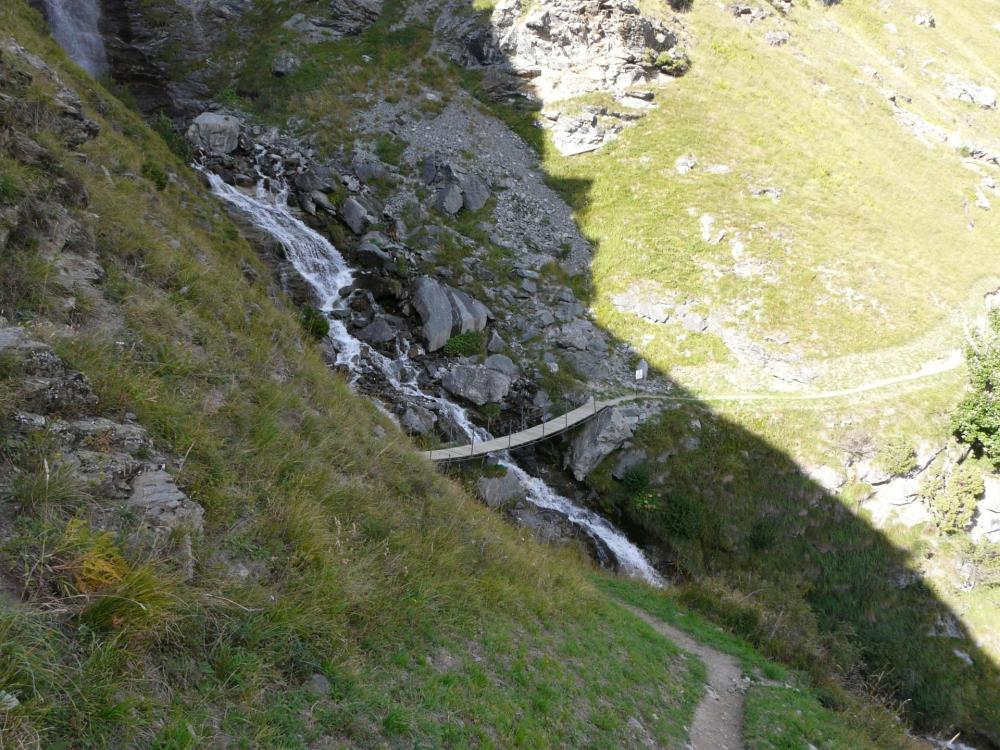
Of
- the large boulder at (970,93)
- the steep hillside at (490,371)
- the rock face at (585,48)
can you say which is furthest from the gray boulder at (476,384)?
the large boulder at (970,93)

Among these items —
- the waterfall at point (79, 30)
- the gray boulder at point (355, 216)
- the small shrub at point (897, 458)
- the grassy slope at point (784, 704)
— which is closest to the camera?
the grassy slope at point (784, 704)

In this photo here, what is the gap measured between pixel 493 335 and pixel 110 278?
58.1ft

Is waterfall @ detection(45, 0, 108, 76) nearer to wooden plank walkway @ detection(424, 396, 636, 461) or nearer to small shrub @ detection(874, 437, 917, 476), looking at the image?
wooden plank walkway @ detection(424, 396, 636, 461)

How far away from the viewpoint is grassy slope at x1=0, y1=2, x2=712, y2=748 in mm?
3365

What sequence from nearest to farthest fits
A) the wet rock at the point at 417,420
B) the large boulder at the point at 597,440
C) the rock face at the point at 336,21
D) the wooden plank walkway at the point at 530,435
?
1. the wooden plank walkway at the point at 530,435
2. the wet rock at the point at 417,420
3. the large boulder at the point at 597,440
4. the rock face at the point at 336,21

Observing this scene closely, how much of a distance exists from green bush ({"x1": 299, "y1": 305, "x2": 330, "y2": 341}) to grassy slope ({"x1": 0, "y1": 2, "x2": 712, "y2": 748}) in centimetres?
707

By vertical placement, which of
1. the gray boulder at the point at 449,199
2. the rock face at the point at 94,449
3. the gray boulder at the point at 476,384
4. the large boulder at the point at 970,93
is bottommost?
the gray boulder at the point at 476,384

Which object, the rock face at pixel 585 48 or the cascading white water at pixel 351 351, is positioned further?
the rock face at pixel 585 48

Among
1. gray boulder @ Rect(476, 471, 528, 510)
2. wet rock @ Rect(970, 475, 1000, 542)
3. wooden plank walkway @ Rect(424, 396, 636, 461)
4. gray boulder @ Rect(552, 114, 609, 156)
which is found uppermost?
gray boulder @ Rect(552, 114, 609, 156)

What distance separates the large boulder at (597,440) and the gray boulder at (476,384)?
397 cm

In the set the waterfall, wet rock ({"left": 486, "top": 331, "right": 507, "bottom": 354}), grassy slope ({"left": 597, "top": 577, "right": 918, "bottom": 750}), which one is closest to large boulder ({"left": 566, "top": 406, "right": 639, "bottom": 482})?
wet rock ({"left": 486, "top": 331, "right": 507, "bottom": 354})

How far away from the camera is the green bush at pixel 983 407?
71.0 ft

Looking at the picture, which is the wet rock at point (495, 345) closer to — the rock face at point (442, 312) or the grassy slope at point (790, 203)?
the rock face at point (442, 312)

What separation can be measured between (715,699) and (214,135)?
3587cm
